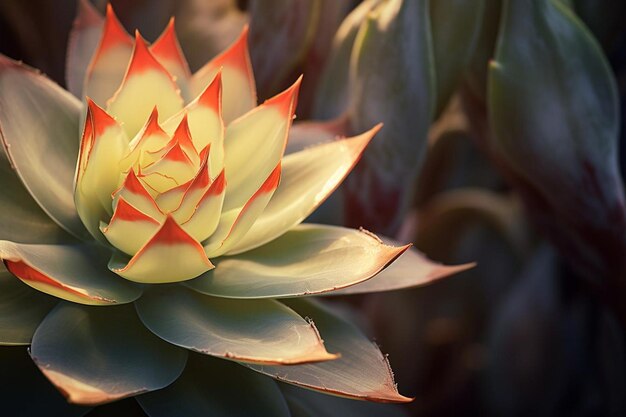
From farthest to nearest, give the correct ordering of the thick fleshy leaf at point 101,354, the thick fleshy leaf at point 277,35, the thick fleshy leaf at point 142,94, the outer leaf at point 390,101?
the thick fleshy leaf at point 277,35
the outer leaf at point 390,101
the thick fleshy leaf at point 142,94
the thick fleshy leaf at point 101,354

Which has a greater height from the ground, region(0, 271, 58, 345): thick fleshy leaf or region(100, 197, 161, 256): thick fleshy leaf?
region(100, 197, 161, 256): thick fleshy leaf

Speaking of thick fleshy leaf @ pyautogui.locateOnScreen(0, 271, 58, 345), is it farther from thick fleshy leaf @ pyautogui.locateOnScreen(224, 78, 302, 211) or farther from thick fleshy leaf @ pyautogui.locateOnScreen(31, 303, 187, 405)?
thick fleshy leaf @ pyautogui.locateOnScreen(224, 78, 302, 211)

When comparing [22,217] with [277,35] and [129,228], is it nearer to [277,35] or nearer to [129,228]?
[129,228]

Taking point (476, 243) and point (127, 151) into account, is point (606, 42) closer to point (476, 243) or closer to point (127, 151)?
point (476, 243)

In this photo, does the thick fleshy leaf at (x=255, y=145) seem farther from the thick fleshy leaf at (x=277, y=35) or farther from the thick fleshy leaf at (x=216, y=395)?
the thick fleshy leaf at (x=277, y=35)

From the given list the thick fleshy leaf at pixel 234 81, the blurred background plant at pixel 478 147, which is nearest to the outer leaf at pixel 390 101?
the blurred background plant at pixel 478 147

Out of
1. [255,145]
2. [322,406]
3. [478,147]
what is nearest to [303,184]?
[255,145]

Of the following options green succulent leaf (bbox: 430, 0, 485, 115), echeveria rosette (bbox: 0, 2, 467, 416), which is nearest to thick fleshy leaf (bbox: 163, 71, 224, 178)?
echeveria rosette (bbox: 0, 2, 467, 416)
